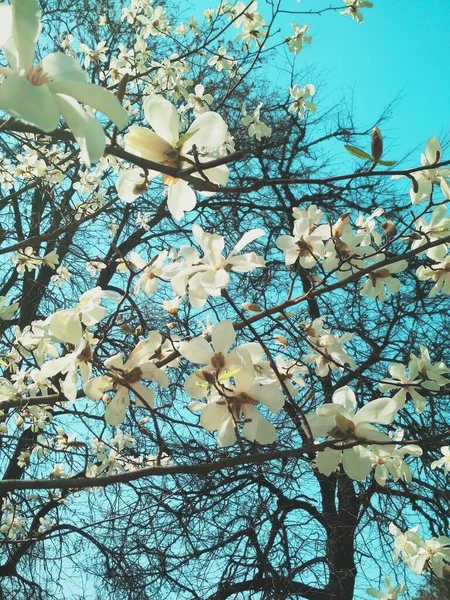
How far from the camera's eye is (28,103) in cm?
49

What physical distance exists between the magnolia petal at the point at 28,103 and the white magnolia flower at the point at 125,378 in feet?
1.58

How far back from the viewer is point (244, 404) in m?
0.85

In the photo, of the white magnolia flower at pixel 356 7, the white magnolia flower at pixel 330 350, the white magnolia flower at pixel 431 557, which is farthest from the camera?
the white magnolia flower at pixel 356 7

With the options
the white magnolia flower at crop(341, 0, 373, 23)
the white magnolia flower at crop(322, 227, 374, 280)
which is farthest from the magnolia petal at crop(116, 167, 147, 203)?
the white magnolia flower at crop(341, 0, 373, 23)

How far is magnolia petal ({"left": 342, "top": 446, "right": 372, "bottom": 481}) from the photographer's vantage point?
2.93ft

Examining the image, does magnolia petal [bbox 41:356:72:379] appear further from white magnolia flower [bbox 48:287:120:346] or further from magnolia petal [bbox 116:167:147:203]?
magnolia petal [bbox 116:167:147:203]

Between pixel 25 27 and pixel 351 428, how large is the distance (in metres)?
0.68

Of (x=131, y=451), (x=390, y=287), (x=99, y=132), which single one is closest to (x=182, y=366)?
(x=131, y=451)

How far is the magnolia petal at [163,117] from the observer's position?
77 centimetres

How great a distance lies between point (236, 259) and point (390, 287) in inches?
20.9

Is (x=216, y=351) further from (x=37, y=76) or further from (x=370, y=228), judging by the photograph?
(x=370, y=228)

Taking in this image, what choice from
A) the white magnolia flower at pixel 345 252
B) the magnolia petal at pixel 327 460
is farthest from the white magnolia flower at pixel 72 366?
the white magnolia flower at pixel 345 252

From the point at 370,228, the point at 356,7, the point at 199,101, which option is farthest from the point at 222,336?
the point at 356,7

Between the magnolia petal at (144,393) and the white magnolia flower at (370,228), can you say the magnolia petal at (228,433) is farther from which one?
the white magnolia flower at (370,228)
